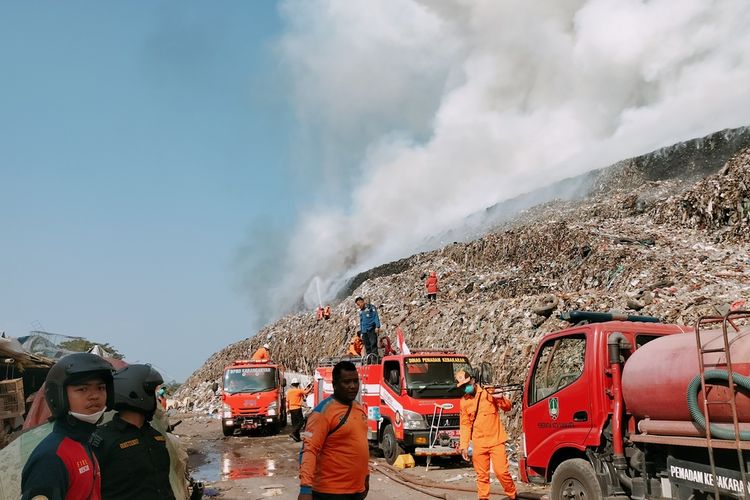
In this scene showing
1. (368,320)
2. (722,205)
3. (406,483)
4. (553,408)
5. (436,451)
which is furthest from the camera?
(722,205)

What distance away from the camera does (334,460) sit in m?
4.06

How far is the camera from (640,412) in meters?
5.55

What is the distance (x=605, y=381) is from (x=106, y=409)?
492cm

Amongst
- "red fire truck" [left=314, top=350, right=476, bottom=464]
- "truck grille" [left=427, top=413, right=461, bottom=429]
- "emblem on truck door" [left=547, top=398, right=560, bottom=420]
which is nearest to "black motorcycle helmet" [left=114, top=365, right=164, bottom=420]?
"emblem on truck door" [left=547, top=398, right=560, bottom=420]

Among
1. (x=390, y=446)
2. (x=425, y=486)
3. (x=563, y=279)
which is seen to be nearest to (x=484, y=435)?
(x=425, y=486)

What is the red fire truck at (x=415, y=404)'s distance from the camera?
36.4 ft

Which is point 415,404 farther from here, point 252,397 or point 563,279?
point 563,279

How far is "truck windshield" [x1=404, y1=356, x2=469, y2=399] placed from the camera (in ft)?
37.9

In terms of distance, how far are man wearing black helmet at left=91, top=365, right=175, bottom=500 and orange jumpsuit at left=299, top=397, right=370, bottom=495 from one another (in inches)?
41.7

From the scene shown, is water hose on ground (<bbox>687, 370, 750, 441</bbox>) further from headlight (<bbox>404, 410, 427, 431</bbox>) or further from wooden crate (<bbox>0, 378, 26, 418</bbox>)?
wooden crate (<bbox>0, 378, 26, 418</bbox>)

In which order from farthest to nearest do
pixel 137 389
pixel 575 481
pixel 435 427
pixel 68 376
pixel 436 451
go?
pixel 435 427, pixel 436 451, pixel 575 481, pixel 137 389, pixel 68 376

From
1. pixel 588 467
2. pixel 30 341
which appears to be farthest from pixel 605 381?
pixel 30 341

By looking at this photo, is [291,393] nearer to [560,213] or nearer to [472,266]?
[472,266]

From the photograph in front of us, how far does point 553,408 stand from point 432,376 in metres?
5.17
